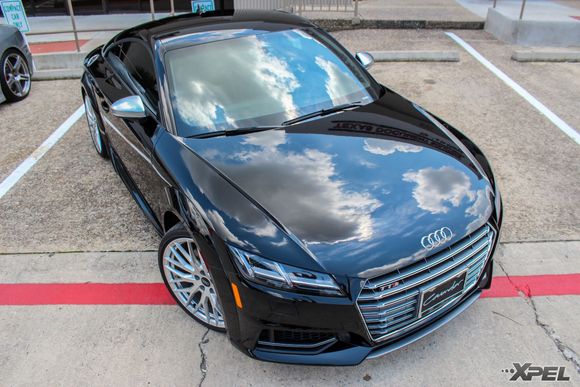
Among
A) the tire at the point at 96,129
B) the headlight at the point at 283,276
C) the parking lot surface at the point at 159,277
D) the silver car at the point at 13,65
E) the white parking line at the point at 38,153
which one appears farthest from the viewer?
the silver car at the point at 13,65

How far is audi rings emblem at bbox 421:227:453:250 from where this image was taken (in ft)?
7.25

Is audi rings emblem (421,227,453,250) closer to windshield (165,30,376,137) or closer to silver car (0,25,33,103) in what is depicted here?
windshield (165,30,376,137)

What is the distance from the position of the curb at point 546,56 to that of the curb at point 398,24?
2168 millimetres

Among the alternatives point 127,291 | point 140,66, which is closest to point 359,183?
point 127,291

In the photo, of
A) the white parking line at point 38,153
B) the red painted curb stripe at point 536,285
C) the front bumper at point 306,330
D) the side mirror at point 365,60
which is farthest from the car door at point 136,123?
the red painted curb stripe at point 536,285

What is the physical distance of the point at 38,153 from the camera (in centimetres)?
488

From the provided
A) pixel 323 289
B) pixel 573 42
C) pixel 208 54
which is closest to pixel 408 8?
pixel 573 42

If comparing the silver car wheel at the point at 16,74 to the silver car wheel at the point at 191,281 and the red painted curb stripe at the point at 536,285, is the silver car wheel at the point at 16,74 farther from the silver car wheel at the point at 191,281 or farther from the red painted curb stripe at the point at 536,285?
the red painted curb stripe at the point at 536,285

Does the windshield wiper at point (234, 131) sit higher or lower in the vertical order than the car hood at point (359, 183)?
higher

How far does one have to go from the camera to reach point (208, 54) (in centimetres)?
320

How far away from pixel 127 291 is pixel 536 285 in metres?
2.79

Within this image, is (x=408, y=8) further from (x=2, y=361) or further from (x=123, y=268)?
(x=2, y=361)

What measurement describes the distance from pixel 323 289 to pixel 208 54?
6.45ft

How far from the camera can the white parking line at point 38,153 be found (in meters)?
4.33
